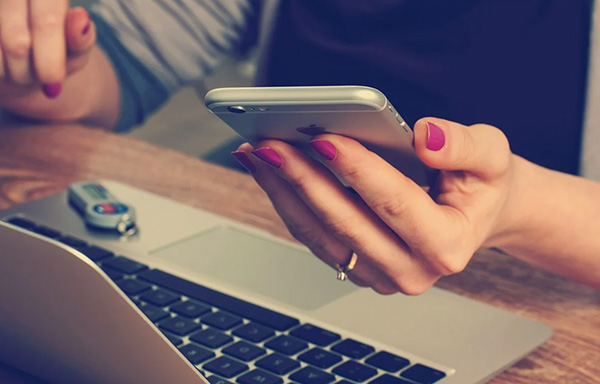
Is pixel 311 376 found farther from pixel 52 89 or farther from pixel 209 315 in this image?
pixel 52 89

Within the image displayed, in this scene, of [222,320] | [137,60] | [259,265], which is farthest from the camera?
[137,60]

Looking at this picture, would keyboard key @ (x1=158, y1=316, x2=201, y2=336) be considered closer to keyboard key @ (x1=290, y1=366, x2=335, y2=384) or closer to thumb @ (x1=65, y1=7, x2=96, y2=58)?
keyboard key @ (x1=290, y1=366, x2=335, y2=384)

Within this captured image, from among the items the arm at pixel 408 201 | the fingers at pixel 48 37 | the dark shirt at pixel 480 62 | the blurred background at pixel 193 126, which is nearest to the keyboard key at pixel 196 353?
the arm at pixel 408 201

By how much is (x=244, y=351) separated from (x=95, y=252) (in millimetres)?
190

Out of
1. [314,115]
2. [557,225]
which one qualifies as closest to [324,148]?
[314,115]

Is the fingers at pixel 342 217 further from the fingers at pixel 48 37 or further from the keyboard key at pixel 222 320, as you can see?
the fingers at pixel 48 37

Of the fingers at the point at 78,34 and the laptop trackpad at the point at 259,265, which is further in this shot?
the fingers at the point at 78,34

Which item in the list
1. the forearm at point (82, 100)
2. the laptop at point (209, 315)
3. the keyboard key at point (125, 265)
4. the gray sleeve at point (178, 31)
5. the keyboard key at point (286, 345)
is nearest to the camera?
the laptop at point (209, 315)

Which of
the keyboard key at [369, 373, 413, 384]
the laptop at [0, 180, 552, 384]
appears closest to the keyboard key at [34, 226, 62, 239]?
the laptop at [0, 180, 552, 384]

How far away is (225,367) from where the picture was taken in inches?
18.4

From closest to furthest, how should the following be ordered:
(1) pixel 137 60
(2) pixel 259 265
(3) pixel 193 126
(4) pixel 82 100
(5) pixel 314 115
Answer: (5) pixel 314 115
(2) pixel 259 265
(4) pixel 82 100
(1) pixel 137 60
(3) pixel 193 126

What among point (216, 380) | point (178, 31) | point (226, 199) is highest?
point (178, 31)

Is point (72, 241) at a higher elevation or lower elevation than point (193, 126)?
lower

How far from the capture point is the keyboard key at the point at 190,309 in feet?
1.75
